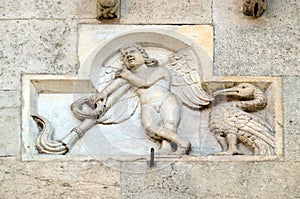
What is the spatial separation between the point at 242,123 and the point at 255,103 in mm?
155

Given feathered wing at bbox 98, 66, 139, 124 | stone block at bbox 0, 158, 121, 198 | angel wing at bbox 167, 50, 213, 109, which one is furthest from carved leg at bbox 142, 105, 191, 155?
stone block at bbox 0, 158, 121, 198

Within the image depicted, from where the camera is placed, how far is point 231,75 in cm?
716

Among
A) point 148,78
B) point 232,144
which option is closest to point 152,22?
point 148,78

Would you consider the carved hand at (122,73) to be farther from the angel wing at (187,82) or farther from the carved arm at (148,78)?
the angel wing at (187,82)

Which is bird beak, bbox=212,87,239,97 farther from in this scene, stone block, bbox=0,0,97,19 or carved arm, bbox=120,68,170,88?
stone block, bbox=0,0,97,19

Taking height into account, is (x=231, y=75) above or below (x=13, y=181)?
above

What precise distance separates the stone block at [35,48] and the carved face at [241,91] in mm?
918

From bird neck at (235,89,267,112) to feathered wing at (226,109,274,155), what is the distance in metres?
0.07

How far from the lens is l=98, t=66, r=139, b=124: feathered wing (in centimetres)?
715

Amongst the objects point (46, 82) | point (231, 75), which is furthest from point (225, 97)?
point (46, 82)

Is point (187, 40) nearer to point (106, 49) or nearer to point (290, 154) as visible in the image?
point (106, 49)

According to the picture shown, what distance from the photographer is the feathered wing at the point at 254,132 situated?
276 inches

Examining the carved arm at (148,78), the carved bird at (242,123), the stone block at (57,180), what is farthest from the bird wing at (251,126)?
the stone block at (57,180)

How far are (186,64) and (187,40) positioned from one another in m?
0.15
